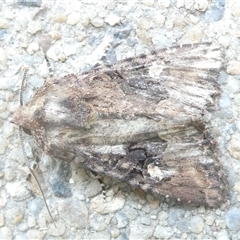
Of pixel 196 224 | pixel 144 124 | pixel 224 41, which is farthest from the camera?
pixel 224 41

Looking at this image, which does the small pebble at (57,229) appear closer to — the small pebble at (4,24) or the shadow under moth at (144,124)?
the shadow under moth at (144,124)

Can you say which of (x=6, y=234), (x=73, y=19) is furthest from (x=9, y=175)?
(x=73, y=19)

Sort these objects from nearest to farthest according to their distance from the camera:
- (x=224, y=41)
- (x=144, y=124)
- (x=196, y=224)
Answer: (x=144, y=124) < (x=196, y=224) < (x=224, y=41)

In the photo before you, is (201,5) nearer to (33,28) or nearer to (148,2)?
(148,2)

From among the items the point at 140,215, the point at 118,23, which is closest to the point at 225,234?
the point at 140,215

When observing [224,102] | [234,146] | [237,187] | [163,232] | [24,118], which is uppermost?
[24,118]

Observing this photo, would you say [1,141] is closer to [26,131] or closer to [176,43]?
[26,131]

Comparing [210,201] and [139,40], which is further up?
[139,40]

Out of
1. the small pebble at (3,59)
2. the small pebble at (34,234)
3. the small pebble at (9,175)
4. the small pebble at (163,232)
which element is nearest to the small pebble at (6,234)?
the small pebble at (34,234)

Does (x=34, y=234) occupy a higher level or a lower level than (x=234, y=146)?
lower
